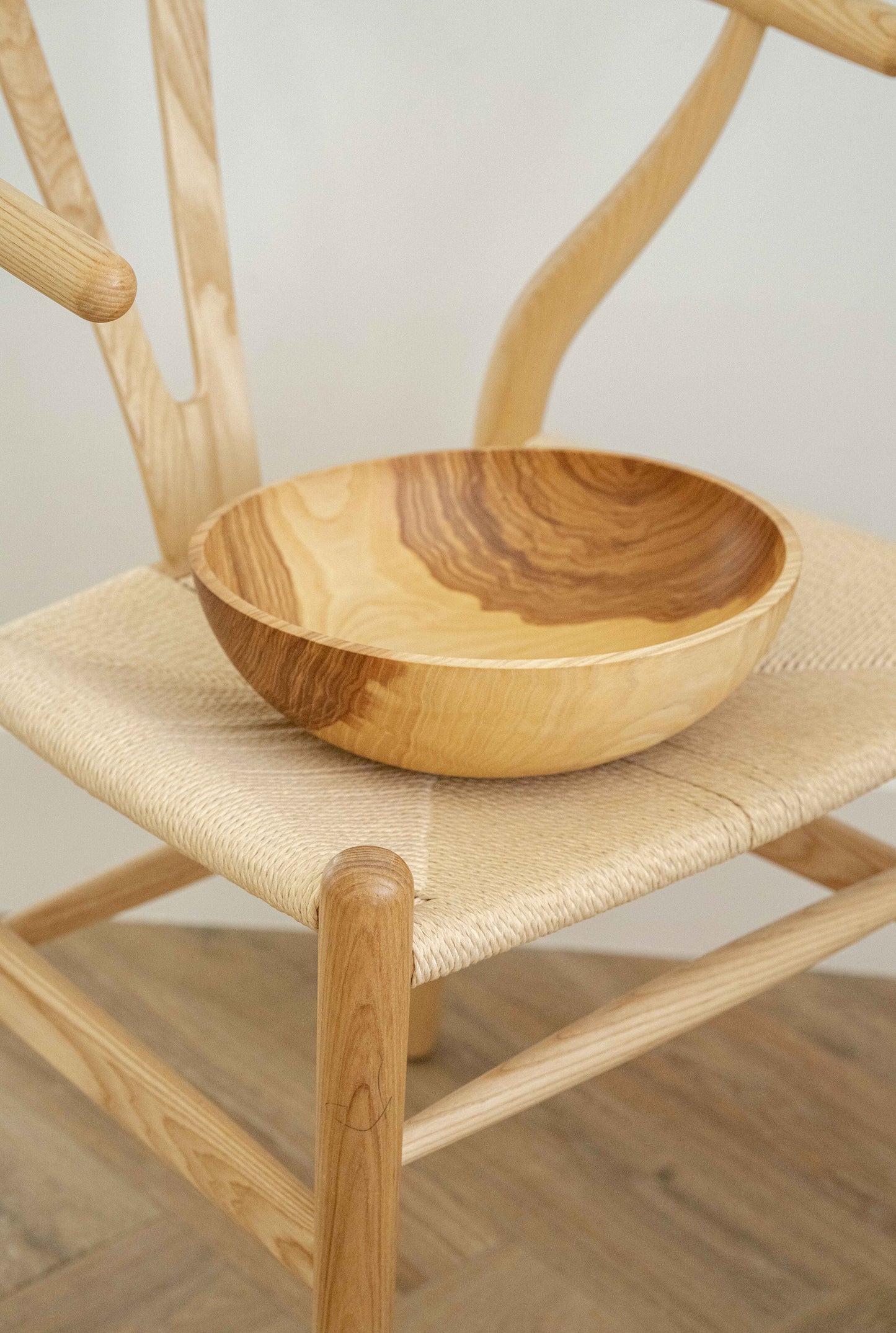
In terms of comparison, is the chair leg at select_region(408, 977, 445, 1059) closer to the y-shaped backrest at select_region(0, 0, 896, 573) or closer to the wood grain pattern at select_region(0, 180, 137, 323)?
the y-shaped backrest at select_region(0, 0, 896, 573)

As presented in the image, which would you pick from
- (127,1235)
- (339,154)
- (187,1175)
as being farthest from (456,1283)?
(339,154)

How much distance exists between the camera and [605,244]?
780 millimetres

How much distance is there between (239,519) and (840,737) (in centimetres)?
30

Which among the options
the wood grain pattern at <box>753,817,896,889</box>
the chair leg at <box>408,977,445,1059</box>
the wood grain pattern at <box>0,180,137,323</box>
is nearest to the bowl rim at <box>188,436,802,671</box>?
the wood grain pattern at <box>0,180,137,323</box>

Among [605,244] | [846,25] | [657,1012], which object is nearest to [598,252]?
[605,244]

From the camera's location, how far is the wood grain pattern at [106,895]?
2.57 ft

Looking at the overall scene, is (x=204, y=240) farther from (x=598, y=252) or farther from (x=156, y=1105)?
(x=156, y=1105)

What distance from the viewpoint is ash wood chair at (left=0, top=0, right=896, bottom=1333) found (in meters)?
0.49

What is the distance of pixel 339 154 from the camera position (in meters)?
1.03

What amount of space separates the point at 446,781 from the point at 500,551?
18 cm

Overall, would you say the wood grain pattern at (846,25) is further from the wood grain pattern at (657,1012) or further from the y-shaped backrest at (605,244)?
the wood grain pattern at (657,1012)

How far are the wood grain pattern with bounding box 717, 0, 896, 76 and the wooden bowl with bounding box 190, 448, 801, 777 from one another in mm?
212

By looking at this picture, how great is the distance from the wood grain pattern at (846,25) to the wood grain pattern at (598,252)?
0.19 ft

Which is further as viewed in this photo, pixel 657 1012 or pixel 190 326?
pixel 190 326
